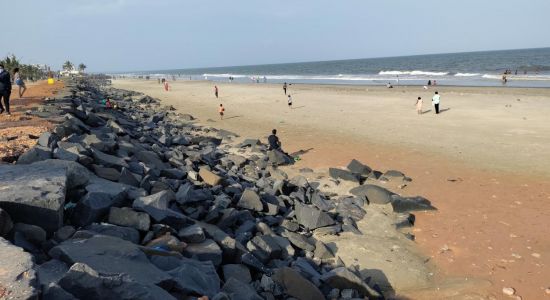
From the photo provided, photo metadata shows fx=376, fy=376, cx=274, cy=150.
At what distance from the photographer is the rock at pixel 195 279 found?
12.7 ft

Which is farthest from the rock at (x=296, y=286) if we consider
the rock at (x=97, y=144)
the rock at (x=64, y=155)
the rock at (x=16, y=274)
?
the rock at (x=97, y=144)

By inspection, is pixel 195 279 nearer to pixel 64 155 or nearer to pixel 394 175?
pixel 64 155

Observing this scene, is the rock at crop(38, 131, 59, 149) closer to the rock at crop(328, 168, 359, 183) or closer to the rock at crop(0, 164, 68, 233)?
the rock at crop(0, 164, 68, 233)

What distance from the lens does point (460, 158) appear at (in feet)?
45.9

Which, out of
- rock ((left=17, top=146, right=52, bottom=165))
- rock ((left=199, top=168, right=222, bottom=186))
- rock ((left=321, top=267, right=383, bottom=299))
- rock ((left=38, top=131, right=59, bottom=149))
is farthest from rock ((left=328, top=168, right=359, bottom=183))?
rock ((left=17, top=146, right=52, bottom=165))

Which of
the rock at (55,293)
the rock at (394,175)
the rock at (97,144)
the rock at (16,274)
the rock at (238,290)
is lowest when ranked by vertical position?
the rock at (394,175)

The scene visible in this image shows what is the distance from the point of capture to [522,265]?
671 centimetres

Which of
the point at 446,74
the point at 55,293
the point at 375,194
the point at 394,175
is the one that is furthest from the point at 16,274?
the point at 446,74

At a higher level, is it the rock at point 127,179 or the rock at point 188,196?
the rock at point 127,179

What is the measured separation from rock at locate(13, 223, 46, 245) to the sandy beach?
17.4 feet

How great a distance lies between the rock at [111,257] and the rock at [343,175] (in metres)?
8.28

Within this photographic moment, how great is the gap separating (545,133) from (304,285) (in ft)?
57.5

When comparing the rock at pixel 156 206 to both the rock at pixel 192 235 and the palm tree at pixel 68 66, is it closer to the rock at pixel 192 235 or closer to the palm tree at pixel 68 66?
the rock at pixel 192 235

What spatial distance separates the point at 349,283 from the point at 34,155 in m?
5.79
